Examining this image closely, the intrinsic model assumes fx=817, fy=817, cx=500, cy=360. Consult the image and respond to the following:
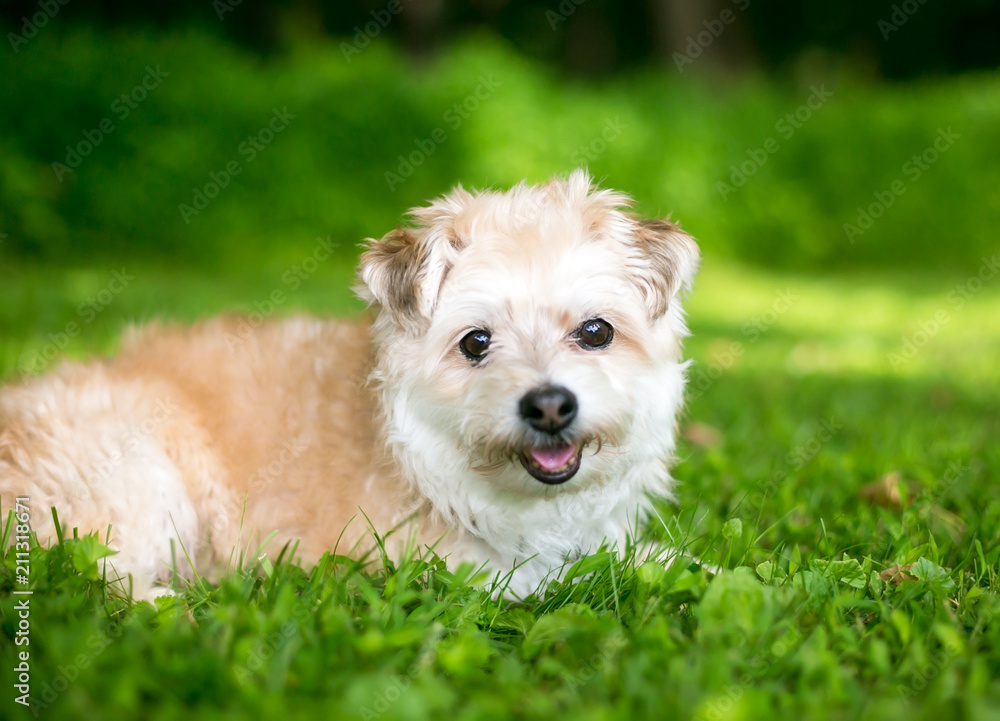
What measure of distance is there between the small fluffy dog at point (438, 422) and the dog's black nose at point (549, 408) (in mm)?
16

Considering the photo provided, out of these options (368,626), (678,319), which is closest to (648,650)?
(368,626)

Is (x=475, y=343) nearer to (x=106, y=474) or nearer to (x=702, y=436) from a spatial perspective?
(x=106, y=474)

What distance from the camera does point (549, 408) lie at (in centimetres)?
257

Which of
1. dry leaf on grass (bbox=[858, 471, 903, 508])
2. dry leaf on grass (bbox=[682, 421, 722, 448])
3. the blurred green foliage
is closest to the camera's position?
dry leaf on grass (bbox=[858, 471, 903, 508])

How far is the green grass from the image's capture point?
1904 mm

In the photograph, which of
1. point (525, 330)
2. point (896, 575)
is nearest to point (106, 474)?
point (525, 330)

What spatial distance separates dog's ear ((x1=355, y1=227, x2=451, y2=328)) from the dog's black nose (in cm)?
56

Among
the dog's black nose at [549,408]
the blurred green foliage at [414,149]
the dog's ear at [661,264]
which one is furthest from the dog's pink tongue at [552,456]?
the blurred green foliage at [414,149]

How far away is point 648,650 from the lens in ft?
7.22

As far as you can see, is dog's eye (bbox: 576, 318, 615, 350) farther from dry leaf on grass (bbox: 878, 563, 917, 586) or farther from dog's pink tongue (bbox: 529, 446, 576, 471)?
dry leaf on grass (bbox: 878, 563, 917, 586)

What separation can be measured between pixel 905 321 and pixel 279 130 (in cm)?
834

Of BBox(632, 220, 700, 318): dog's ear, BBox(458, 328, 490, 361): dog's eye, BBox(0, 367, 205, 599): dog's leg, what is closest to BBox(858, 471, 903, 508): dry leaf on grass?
BBox(632, 220, 700, 318): dog's ear

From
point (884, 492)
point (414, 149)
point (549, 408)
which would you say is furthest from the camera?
point (414, 149)

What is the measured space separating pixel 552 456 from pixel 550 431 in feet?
0.43
